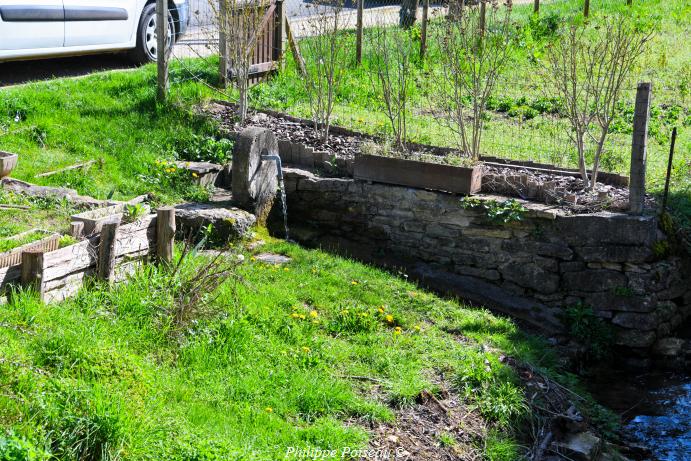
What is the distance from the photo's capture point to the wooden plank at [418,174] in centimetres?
995

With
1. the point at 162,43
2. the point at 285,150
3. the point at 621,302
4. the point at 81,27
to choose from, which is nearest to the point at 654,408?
the point at 621,302

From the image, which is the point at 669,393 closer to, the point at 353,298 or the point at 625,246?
the point at 625,246

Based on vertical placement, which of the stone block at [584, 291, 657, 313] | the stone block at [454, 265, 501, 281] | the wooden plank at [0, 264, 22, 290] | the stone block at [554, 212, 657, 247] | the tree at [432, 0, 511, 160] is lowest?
the stone block at [584, 291, 657, 313]

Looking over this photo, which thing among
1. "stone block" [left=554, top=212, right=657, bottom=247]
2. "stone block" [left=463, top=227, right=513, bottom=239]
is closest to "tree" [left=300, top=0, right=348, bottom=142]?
"stone block" [left=463, top=227, right=513, bottom=239]

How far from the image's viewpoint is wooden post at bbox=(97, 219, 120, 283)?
22.9 feet

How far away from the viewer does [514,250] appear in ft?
32.1

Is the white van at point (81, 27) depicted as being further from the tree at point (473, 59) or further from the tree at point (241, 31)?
the tree at point (473, 59)

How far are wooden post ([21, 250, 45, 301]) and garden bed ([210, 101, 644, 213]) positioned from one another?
4.74 meters

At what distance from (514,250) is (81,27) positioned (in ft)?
22.0

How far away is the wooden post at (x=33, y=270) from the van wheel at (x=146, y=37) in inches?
294

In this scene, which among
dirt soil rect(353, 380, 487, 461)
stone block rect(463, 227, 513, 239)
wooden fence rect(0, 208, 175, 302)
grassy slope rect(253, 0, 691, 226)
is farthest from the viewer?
grassy slope rect(253, 0, 691, 226)

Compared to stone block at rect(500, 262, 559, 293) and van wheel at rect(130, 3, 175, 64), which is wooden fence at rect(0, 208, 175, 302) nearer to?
stone block at rect(500, 262, 559, 293)

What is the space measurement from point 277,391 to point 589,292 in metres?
4.26

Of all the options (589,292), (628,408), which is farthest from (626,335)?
(628,408)
